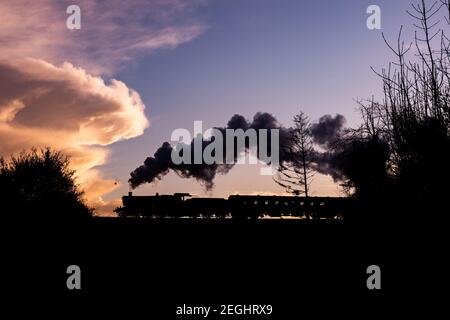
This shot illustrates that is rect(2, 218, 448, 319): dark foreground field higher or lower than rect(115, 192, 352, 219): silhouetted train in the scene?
lower

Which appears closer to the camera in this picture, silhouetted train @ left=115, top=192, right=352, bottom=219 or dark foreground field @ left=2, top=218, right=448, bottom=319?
dark foreground field @ left=2, top=218, right=448, bottom=319

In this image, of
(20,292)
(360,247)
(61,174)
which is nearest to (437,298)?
(360,247)

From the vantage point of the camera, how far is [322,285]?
335 inches

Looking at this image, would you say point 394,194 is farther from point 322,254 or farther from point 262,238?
point 262,238

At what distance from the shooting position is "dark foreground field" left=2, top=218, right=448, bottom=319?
819 centimetres

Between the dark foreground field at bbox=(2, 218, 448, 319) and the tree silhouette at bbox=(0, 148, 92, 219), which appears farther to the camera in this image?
the tree silhouette at bbox=(0, 148, 92, 219)

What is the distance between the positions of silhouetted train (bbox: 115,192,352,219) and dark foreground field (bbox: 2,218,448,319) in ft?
42.4

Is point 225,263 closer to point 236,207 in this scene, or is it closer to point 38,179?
point 236,207

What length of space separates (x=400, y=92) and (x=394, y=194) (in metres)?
2.66

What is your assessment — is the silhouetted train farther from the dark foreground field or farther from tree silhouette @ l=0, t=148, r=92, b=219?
the dark foreground field

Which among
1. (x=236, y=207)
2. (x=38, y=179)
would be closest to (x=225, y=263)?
(x=236, y=207)

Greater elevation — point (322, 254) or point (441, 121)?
point (441, 121)

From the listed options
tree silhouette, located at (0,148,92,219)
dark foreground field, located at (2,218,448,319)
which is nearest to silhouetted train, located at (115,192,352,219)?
tree silhouette, located at (0,148,92,219)

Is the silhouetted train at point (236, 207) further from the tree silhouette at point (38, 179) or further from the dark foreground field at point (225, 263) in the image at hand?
the dark foreground field at point (225, 263)
